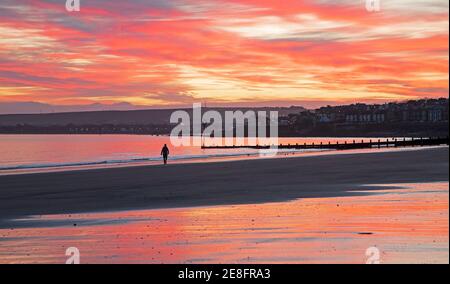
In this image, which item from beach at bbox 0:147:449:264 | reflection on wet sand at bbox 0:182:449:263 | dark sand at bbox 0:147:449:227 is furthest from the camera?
dark sand at bbox 0:147:449:227

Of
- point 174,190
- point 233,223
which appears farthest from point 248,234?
point 174,190

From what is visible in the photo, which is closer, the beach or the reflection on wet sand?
the reflection on wet sand

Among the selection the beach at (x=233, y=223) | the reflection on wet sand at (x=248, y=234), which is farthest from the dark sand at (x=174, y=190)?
the reflection on wet sand at (x=248, y=234)

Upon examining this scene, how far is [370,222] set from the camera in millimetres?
17219

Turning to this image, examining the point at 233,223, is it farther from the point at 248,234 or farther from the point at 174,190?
the point at 174,190

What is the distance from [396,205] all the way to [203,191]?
9.91 m

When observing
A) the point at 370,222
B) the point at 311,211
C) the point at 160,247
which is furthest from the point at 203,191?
the point at 160,247

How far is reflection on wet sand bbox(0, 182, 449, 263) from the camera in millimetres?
13148

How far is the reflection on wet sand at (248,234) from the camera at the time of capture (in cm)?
1315

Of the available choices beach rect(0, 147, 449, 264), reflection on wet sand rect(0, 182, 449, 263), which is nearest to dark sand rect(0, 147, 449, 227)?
beach rect(0, 147, 449, 264)

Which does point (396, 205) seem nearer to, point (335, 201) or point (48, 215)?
point (335, 201)

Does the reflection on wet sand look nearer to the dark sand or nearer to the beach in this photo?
the beach

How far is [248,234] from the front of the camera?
15758 millimetres

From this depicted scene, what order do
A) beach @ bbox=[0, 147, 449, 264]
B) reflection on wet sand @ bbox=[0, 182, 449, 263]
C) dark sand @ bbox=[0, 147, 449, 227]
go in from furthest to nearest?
dark sand @ bbox=[0, 147, 449, 227], beach @ bbox=[0, 147, 449, 264], reflection on wet sand @ bbox=[0, 182, 449, 263]
